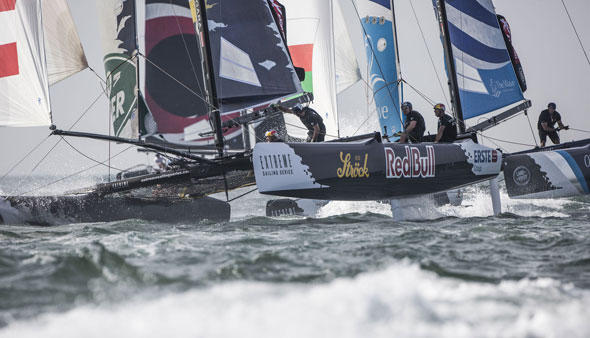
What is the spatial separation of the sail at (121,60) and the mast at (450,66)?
19.9 ft

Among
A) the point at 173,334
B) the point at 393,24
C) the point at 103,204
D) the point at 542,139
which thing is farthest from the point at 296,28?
the point at 173,334

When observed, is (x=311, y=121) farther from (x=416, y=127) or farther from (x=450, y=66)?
(x=450, y=66)

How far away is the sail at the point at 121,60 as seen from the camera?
1241cm

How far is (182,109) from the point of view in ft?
43.3

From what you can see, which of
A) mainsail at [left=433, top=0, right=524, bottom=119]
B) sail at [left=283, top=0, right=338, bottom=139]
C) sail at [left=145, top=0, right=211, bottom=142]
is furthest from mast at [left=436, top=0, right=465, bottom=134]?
sail at [left=145, top=0, right=211, bottom=142]

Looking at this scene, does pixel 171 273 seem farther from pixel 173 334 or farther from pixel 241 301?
pixel 173 334

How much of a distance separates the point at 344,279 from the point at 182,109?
33.9 ft

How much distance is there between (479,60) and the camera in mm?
10148

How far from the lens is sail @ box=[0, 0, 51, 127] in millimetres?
7348

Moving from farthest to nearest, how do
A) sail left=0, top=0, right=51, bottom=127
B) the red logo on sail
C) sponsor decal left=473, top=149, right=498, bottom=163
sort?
1. sponsor decal left=473, top=149, right=498, bottom=163
2. the red logo on sail
3. sail left=0, top=0, right=51, bottom=127

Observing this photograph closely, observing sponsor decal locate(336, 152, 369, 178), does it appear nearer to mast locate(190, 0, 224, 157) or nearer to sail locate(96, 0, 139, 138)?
mast locate(190, 0, 224, 157)

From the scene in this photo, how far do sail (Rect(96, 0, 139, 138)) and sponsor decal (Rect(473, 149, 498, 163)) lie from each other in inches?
278

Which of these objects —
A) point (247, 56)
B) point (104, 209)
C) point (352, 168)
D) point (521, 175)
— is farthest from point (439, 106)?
point (104, 209)

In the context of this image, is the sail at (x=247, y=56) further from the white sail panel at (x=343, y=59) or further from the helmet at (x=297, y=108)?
the white sail panel at (x=343, y=59)
